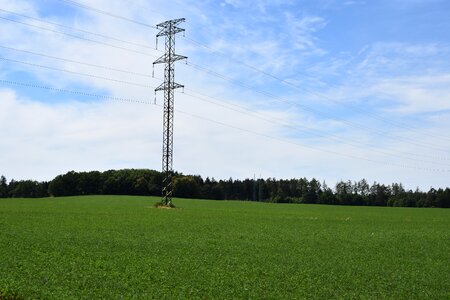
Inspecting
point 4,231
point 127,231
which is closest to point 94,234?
point 127,231

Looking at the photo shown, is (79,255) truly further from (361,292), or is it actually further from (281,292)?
(361,292)

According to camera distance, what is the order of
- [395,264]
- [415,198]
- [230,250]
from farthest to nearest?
1. [415,198]
2. [230,250]
3. [395,264]

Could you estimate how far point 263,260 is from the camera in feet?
73.3

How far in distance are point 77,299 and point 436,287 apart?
40.0 ft

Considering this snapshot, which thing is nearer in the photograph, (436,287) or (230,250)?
(436,287)

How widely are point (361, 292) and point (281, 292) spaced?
8.94 feet

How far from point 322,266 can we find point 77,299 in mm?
11140

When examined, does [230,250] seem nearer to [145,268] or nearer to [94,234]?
[145,268]

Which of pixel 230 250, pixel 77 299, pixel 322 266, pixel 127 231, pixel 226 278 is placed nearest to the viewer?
pixel 77 299

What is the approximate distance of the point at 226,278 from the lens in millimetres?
17453

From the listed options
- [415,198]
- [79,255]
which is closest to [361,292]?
[79,255]

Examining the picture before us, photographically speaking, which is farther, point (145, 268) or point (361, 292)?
point (145, 268)

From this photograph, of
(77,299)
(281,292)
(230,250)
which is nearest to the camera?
(77,299)

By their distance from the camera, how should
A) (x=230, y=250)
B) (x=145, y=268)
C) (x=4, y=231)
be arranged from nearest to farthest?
(x=145, y=268) → (x=230, y=250) → (x=4, y=231)
